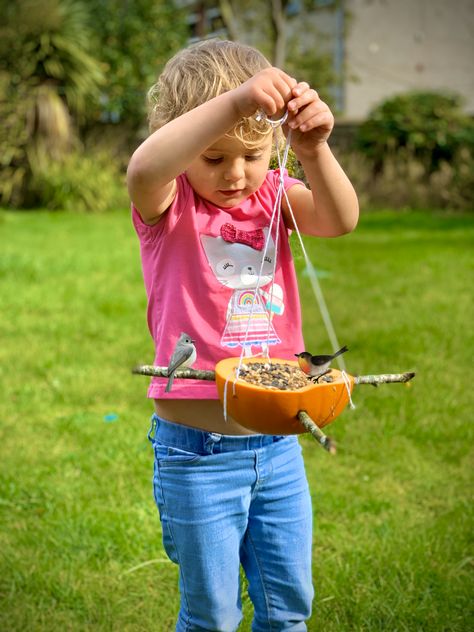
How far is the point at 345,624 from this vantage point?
2.56 meters

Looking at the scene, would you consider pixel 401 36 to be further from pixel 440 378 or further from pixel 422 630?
pixel 422 630

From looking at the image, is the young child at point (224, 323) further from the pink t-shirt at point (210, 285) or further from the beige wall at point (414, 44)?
the beige wall at point (414, 44)

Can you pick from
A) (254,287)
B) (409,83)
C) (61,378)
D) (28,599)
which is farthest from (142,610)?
(409,83)

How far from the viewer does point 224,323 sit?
1.92 m

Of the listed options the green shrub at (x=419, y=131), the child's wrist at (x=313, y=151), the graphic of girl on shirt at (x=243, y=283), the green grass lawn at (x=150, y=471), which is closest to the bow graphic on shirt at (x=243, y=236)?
the graphic of girl on shirt at (x=243, y=283)

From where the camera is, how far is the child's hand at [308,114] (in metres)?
1.61

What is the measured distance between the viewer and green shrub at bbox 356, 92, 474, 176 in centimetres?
1373

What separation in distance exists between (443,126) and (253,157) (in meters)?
12.8

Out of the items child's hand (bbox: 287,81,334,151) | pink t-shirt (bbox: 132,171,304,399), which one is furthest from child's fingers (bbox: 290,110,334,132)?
pink t-shirt (bbox: 132,171,304,399)

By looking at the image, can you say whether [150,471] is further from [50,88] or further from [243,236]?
[50,88]

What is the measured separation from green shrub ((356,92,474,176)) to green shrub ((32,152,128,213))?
4363 mm

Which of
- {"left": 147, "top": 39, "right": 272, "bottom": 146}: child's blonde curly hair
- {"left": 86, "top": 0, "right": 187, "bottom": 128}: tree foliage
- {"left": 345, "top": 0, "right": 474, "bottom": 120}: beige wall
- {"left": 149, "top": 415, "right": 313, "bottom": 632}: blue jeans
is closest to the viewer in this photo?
{"left": 147, "top": 39, "right": 272, "bottom": 146}: child's blonde curly hair

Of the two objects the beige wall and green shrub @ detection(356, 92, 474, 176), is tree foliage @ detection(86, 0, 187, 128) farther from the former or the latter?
green shrub @ detection(356, 92, 474, 176)

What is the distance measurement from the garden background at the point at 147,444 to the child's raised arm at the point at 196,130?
47 centimetres
